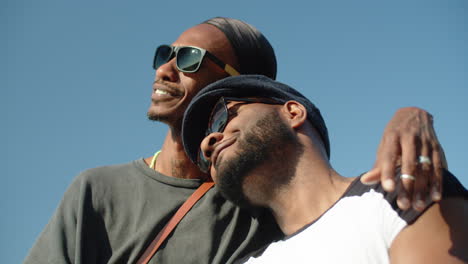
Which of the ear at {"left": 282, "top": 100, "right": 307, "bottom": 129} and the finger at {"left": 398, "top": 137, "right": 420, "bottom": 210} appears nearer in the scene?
the finger at {"left": 398, "top": 137, "right": 420, "bottom": 210}

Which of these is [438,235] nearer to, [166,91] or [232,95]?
[232,95]

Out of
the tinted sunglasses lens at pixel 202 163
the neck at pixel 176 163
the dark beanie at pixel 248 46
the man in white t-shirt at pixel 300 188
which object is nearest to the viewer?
the man in white t-shirt at pixel 300 188

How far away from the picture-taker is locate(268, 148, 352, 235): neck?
12.3ft

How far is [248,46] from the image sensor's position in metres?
4.96

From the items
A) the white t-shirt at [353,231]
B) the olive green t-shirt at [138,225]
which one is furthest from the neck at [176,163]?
the white t-shirt at [353,231]

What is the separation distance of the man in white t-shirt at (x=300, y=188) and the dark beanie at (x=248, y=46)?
50cm

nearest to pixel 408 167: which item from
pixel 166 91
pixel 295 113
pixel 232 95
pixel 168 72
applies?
pixel 295 113

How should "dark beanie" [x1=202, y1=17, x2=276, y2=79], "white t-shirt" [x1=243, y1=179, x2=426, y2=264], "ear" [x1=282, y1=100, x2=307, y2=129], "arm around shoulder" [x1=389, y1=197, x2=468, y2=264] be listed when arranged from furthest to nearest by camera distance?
"dark beanie" [x1=202, y1=17, x2=276, y2=79]
"ear" [x1=282, y1=100, x2=307, y2=129]
"white t-shirt" [x1=243, y1=179, x2=426, y2=264]
"arm around shoulder" [x1=389, y1=197, x2=468, y2=264]

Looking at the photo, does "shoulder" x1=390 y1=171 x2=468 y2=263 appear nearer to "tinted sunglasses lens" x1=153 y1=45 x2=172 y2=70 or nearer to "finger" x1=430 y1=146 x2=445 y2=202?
"finger" x1=430 y1=146 x2=445 y2=202

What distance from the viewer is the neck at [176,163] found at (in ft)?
15.1

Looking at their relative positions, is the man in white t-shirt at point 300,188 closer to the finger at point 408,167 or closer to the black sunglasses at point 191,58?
the finger at point 408,167

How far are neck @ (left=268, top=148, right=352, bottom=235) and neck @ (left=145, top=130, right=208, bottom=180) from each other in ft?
2.64

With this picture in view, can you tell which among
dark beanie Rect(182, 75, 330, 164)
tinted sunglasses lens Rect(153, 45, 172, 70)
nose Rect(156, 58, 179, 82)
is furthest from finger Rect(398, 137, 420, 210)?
tinted sunglasses lens Rect(153, 45, 172, 70)

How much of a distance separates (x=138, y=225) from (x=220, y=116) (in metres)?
1.01
